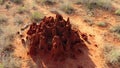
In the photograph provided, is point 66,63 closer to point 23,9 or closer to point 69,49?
point 69,49

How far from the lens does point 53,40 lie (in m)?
6.53

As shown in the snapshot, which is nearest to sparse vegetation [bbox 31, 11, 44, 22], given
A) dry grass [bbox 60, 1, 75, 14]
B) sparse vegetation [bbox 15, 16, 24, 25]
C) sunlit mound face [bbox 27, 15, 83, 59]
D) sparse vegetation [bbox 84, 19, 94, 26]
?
sparse vegetation [bbox 15, 16, 24, 25]

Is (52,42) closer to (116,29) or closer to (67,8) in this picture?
(116,29)

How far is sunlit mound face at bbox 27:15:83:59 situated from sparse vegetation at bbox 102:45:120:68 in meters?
0.94

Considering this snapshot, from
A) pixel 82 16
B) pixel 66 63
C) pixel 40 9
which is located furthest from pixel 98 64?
pixel 40 9

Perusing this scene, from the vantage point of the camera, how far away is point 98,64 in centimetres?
683

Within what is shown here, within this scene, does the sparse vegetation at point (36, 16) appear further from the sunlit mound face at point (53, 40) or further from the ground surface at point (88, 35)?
the sunlit mound face at point (53, 40)

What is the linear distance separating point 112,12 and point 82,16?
4.46 feet

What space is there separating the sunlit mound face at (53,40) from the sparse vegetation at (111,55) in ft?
3.09

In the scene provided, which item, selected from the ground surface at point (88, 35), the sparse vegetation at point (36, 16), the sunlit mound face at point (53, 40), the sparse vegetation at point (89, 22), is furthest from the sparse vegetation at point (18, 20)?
the sparse vegetation at point (89, 22)

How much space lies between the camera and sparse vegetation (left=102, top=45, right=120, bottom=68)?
22.5 ft

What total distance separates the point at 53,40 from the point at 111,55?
1901 millimetres

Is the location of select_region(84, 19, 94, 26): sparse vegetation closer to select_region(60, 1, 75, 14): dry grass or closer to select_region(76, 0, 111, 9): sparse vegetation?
select_region(60, 1, 75, 14): dry grass

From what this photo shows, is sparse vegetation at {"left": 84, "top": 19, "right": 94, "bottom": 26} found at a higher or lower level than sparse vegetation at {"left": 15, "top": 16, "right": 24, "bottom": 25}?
lower
